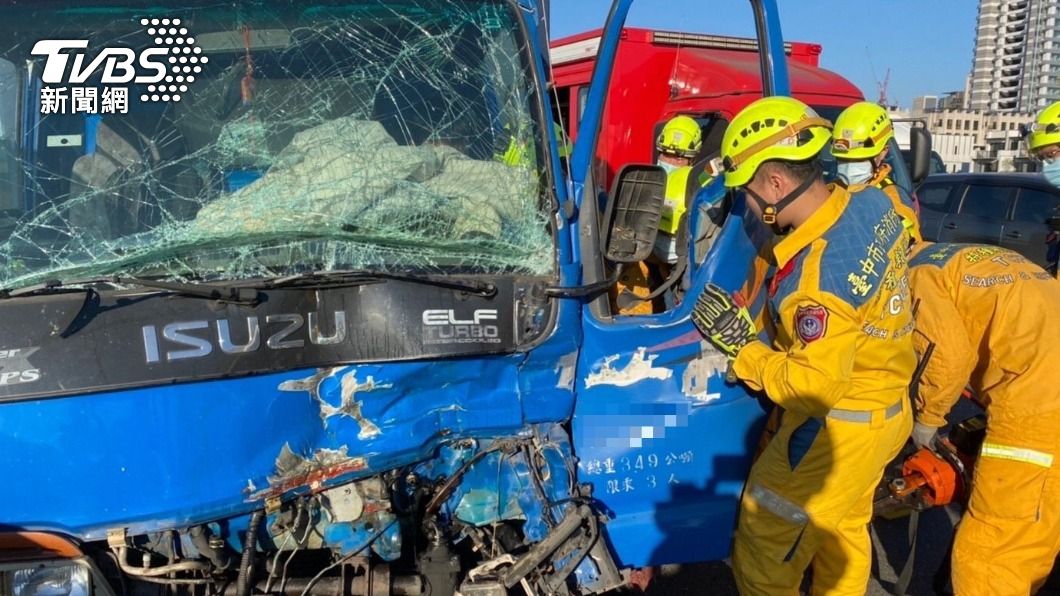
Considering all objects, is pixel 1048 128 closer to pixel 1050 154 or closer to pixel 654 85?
pixel 1050 154

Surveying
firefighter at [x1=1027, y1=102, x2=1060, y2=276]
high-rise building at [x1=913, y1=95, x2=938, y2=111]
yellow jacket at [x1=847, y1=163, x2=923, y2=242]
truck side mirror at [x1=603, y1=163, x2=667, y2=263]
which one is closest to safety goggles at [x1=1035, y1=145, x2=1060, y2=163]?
firefighter at [x1=1027, y1=102, x2=1060, y2=276]

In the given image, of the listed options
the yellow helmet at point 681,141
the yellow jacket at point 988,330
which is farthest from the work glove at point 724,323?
the yellow helmet at point 681,141

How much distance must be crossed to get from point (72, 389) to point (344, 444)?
67cm

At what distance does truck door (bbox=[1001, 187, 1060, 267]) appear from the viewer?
1030 cm

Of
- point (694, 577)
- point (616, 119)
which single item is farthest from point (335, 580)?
point (616, 119)

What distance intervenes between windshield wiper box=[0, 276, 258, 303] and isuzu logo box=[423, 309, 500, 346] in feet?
1.52

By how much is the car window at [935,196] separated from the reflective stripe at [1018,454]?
31.8 ft

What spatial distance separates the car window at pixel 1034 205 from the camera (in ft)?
33.9

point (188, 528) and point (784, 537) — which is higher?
point (188, 528)

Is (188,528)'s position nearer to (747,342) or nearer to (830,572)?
(747,342)

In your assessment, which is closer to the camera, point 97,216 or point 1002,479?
point 97,216

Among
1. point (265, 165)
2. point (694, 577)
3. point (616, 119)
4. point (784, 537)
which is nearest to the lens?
point (265, 165)

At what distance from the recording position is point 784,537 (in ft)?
9.29

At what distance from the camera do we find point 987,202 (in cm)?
1130
